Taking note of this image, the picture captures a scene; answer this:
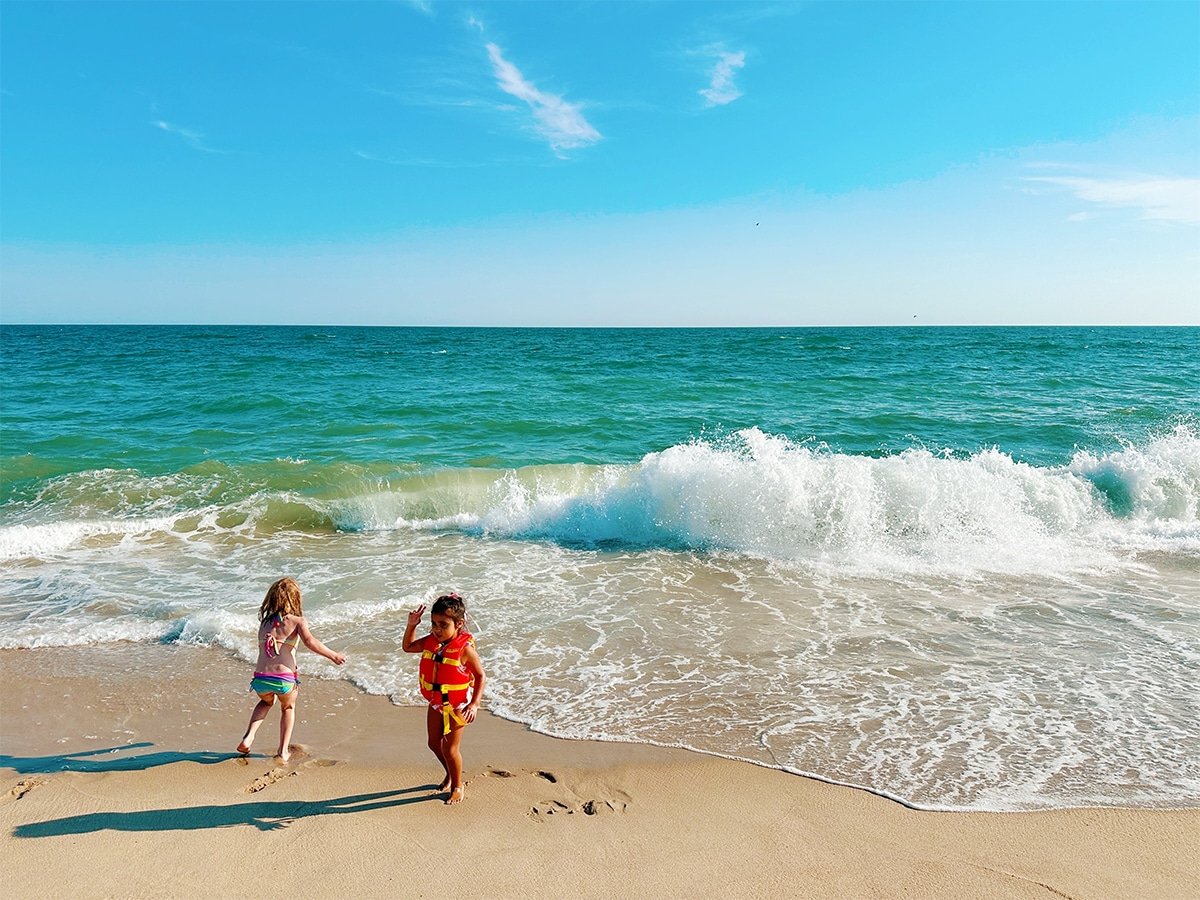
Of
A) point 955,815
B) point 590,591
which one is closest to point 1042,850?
point 955,815


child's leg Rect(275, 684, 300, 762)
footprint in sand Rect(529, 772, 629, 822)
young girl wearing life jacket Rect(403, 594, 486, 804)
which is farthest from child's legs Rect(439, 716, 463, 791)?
child's leg Rect(275, 684, 300, 762)

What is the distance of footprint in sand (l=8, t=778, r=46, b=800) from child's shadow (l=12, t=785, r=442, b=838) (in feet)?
1.35

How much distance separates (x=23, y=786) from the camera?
4465 mm

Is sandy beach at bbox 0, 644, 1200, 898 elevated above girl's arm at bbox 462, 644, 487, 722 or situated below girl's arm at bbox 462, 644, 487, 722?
below

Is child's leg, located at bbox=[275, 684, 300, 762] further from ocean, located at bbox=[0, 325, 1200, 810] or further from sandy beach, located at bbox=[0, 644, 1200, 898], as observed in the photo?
ocean, located at bbox=[0, 325, 1200, 810]

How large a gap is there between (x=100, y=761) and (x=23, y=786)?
41 centimetres

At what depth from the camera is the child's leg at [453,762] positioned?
171 inches

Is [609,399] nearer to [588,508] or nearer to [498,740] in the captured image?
[588,508]

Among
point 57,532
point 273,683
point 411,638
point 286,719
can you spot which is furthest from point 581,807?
point 57,532

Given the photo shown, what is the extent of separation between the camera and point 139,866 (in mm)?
3734

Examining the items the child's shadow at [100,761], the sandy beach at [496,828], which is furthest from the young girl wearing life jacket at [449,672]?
the child's shadow at [100,761]

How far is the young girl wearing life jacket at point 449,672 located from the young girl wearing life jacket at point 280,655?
2.47 feet

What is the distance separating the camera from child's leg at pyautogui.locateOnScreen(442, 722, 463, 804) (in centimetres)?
434

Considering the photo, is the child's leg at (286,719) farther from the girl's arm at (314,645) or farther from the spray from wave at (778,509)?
the spray from wave at (778,509)
